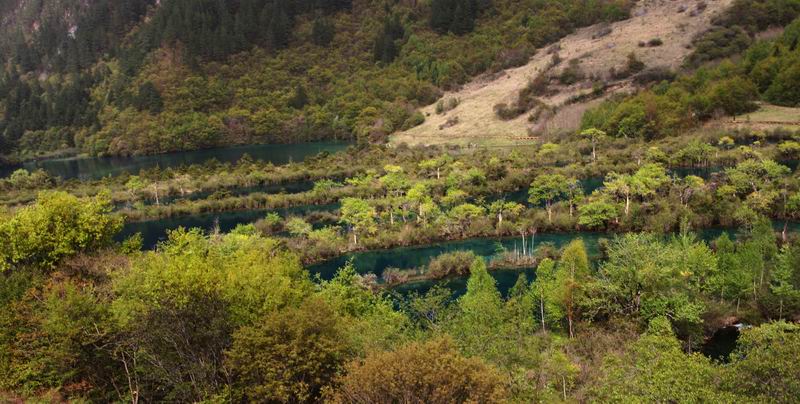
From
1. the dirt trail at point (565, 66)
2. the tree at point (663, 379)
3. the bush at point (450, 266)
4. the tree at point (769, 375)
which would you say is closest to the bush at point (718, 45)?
the dirt trail at point (565, 66)

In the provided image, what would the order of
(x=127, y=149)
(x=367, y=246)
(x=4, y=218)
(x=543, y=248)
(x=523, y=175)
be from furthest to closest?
(x=127, y=149), (x=523, y=175), (x=367, y=246), (x=543, y=248), (x=4, y=218)

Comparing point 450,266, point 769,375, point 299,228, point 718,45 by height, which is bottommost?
point 450,266

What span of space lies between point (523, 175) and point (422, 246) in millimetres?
30630

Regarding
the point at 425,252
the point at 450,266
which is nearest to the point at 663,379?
the point at 450,266

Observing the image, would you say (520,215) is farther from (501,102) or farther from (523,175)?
(501,102)

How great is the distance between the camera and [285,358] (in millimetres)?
22609

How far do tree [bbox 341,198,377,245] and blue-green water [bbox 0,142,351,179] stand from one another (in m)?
77.7

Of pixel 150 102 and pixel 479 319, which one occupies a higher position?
pixel 150 102

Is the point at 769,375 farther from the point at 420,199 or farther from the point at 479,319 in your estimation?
the point at 420,199

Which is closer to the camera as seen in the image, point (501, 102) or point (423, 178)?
point (423, 178)

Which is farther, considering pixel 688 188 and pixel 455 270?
pixel 688 188

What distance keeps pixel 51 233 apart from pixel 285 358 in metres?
20.4

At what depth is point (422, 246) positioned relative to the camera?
215ft

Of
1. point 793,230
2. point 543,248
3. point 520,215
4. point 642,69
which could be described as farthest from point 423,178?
point 642,69
